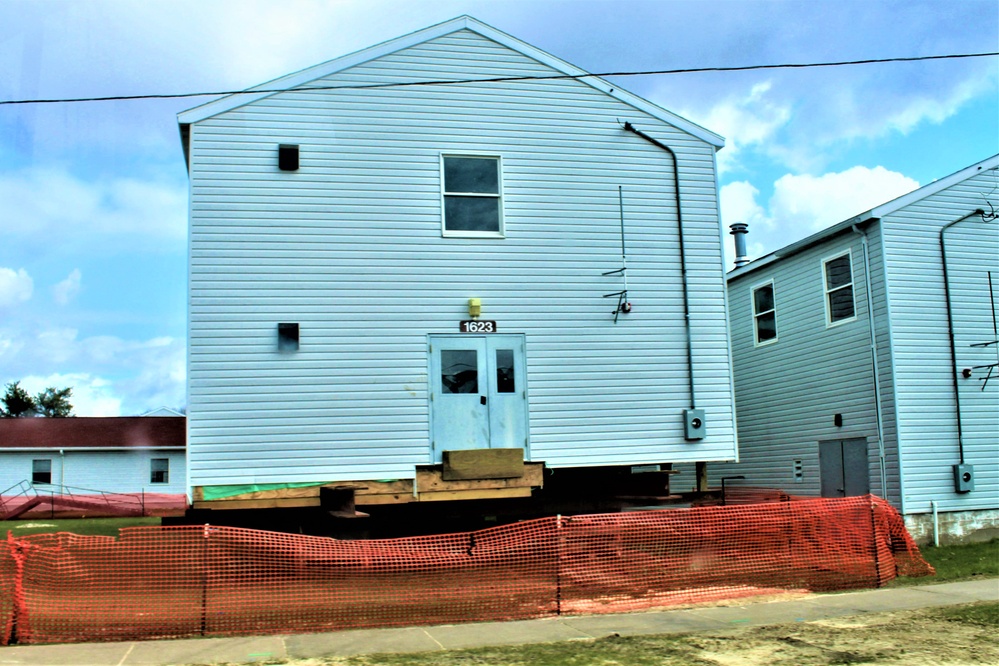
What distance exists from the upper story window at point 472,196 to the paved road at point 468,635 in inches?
253

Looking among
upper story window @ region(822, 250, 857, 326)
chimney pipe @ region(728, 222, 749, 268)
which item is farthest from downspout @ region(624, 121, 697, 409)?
chimney pipe @ region(728, 222, 749, 268)

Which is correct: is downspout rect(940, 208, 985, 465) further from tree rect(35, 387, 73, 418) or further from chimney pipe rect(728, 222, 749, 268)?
tree rect(35, 387, 73, 418)

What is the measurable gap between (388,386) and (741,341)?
1157 cm

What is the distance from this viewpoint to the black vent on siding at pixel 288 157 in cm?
1391

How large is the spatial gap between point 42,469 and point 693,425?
30.4 m

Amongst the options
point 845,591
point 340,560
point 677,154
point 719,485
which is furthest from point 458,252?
point 719,485

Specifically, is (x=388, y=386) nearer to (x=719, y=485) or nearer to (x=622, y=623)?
(x=622, y=623)

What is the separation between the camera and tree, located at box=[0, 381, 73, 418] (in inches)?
2943

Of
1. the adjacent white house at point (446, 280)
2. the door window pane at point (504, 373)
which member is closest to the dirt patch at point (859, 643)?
the adjacent white house at point (446, 280)

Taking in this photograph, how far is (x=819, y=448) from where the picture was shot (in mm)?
19578

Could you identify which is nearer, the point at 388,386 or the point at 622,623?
the point at 622,623

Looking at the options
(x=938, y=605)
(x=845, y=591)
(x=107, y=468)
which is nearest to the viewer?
(x=938, y=605)

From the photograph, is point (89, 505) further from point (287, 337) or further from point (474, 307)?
point (474, 307)

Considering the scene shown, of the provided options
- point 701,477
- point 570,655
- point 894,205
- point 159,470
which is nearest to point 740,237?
point 894,205
